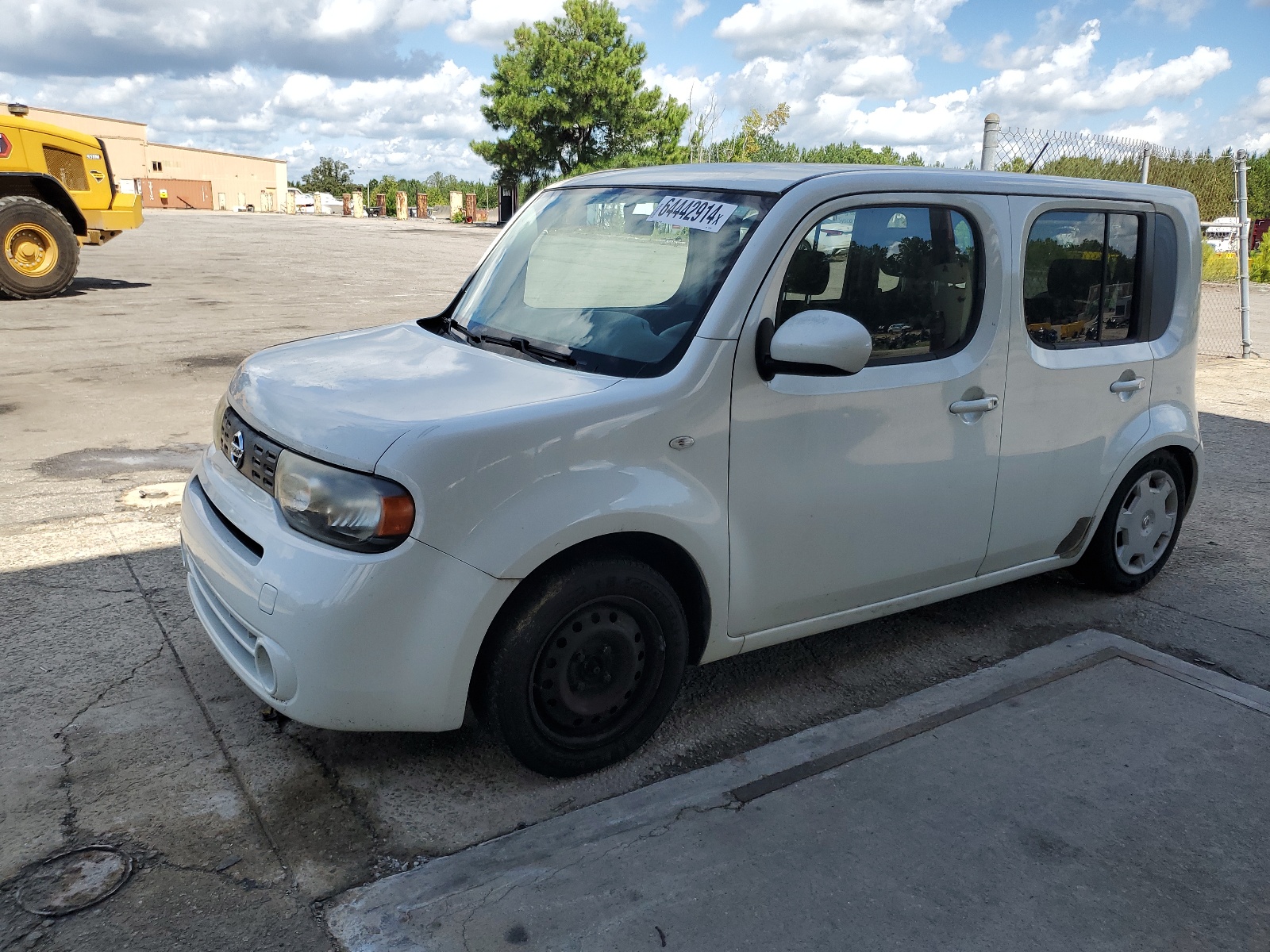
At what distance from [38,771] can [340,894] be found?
1106 millimetres

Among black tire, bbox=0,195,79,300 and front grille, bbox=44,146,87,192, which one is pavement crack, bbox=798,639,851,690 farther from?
front grille, bbox=44,146,87,192

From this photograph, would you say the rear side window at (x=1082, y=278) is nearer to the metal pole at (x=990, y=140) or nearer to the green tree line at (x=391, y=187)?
the metal pole at (x=990, y=140)

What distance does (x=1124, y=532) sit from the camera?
4.57m

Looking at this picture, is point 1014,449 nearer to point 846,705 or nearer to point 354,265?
point 846,705

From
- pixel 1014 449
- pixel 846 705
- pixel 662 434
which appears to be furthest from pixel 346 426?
pixel 1014 449

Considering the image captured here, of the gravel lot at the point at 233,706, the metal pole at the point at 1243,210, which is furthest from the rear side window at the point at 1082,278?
the metal pole at the point at 1243,210

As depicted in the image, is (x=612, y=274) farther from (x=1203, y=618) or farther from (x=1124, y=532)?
(x=1203, y=618)

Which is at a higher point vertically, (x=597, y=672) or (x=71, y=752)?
(x=597, y=672)

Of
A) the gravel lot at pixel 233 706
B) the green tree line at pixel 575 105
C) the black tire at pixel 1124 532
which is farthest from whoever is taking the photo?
the green tree line at pixel 575 105

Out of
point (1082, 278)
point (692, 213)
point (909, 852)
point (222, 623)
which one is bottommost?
point (909, 852)

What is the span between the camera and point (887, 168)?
3.53m

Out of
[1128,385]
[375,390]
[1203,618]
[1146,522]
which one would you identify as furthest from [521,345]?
[1203,618]

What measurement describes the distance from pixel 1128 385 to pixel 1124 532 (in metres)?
0.72

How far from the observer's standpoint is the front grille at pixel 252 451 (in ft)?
9.59
